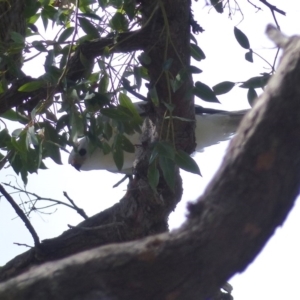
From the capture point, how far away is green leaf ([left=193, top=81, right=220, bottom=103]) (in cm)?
222

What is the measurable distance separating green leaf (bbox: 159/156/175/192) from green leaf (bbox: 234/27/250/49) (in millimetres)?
506

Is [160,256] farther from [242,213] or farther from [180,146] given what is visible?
[180,146]

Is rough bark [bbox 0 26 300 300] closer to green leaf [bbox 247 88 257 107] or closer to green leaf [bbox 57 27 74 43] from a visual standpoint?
green leaf [bbox 247 88 257 107]

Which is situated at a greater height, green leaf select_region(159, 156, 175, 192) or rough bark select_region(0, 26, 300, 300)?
green leaf select_region(159, 156, 175, 192)

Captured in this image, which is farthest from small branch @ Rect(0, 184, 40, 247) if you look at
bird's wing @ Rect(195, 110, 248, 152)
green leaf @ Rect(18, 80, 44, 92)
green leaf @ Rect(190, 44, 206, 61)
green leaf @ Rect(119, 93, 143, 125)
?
bird's wing @ Rect(195, 110, 248, 152)

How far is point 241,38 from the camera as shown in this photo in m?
2.41

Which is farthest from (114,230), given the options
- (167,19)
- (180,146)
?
(167,19)

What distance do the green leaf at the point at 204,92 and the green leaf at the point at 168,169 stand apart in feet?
0.74

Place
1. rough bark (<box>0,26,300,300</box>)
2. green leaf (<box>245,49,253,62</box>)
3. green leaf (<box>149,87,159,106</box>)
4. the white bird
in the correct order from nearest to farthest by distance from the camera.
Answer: rough bark (<box>0,26,300,300</box>) → green leaf (<box>149,87,159,106</box>) → green leaf (<box>245,49,253,62</box>) → the white bird

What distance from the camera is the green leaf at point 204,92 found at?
2.22 metres

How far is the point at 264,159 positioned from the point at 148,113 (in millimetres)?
1647

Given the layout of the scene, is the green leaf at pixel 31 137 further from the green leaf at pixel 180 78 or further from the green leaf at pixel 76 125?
the green leaf at pixel 180 78

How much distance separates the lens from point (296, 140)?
101 cm

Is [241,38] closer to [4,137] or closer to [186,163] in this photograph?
[186,163]
